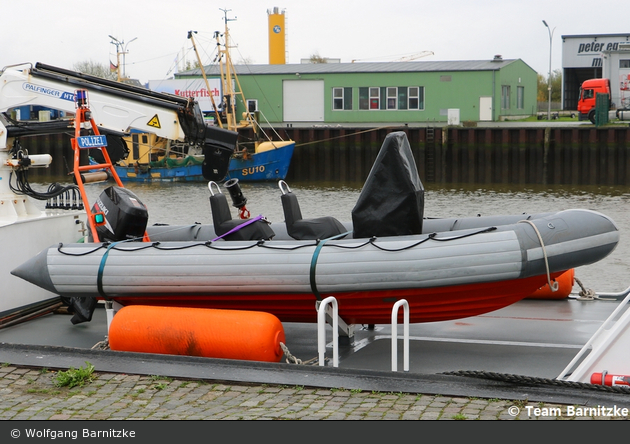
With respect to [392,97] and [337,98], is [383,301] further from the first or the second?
[337,98]

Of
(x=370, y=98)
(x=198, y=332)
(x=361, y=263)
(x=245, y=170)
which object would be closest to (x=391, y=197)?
(x=361, y=263)

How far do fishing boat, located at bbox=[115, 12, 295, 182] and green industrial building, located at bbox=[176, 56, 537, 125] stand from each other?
5.44m

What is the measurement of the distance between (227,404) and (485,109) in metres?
31.6

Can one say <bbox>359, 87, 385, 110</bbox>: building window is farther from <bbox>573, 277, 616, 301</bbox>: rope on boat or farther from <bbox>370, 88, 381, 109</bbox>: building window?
<bbox>573, 277, 616, 301</bbox>: rope on boat

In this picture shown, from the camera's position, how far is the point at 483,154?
26.3m

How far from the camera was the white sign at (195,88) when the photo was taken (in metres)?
35.7

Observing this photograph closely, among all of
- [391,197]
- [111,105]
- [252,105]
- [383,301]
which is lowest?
[383,301]

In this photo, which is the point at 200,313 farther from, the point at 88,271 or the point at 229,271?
the point at 88,271

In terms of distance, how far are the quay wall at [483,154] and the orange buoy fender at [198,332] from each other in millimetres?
21616

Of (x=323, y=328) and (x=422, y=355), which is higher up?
(x=323, y=328)

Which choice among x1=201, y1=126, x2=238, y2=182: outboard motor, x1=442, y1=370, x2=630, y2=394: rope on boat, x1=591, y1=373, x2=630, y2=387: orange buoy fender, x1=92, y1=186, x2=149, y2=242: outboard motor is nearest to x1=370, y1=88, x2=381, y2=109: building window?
x1=201, y1=126, x2=238, y2=182: outboard motor

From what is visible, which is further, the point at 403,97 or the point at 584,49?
the point at 584,49

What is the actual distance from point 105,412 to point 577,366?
10.2ft
